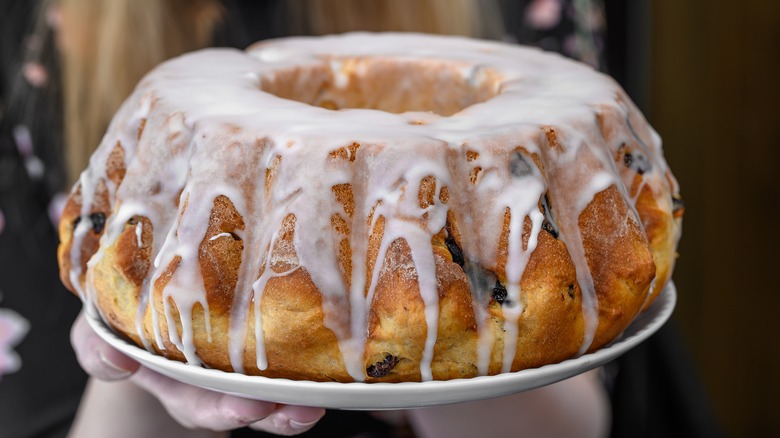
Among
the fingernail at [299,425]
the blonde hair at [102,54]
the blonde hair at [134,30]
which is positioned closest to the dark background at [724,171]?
the blonde hair at [134,30]

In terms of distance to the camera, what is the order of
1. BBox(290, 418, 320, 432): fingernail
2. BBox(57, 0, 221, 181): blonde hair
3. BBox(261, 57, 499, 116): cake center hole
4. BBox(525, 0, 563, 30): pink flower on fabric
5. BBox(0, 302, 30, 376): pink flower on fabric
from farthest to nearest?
BBox(525, 0, 563, 30): pink flower on fabric, BBox(0, 302, 30, 376): pink flower on fabric, BBox(57, 0, 221, 181): blonde hair, BBox(261, 57, 499, 116): cake center hole, BBox(290, 418, 320, 432): fingernail

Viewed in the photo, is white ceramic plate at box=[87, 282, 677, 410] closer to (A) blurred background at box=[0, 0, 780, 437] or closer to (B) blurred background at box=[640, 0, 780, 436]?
(A) blurred background at box=[0, 0, 780, 437]

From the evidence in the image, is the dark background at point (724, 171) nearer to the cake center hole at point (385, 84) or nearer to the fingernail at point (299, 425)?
the cake center hole at point (385, 84)

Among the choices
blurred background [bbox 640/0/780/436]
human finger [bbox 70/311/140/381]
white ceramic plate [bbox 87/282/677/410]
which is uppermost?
white ceramic plate [bbox 87/282/677/410]

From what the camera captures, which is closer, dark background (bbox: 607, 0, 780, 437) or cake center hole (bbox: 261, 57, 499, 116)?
cake center hole (bbox: 261, 57, 499, 116)

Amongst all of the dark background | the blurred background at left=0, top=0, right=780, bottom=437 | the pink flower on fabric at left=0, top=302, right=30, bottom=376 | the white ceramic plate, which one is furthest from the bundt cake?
the dark background

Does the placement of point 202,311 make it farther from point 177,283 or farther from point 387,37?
point 387,37
